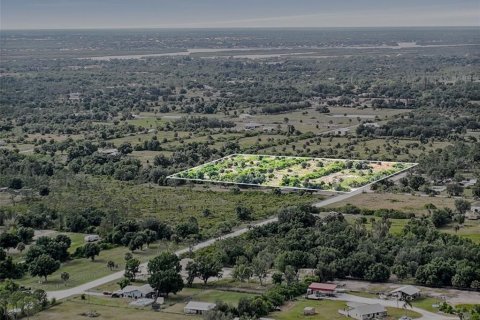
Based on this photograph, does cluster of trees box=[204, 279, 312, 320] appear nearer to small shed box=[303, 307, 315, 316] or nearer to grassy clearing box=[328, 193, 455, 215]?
small shed box=[303, 307, 315, 316]

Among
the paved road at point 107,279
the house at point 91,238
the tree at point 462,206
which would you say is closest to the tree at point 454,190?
the tree at point 462,206

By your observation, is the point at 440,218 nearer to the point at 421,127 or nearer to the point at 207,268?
the point at 207,268

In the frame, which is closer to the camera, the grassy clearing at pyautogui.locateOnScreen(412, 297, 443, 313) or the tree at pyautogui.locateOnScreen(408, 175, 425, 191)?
the grassy clearing at pyautogui.locateOnScreen(412, 297, 443, 313)

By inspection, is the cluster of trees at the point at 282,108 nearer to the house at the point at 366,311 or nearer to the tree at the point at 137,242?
the tree at the point at 137,242

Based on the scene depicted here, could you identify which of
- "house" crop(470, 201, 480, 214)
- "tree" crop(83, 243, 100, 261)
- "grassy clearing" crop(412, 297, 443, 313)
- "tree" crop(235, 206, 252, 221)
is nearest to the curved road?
"tree" crop(235, 206, 252, 221)

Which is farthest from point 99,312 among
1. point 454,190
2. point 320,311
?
point 454,190

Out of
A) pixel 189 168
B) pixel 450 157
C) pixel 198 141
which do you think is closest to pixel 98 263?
pixel 189 168

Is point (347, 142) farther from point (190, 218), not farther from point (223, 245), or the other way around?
point (223, 245)
